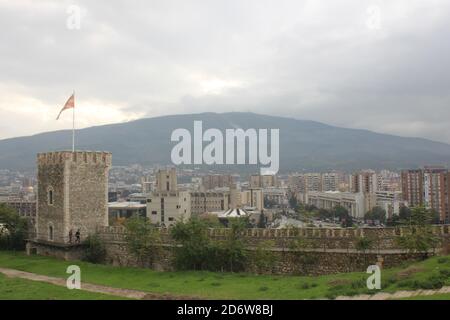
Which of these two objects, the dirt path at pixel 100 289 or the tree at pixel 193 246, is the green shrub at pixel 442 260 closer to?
the dirt path at pixel 100 289

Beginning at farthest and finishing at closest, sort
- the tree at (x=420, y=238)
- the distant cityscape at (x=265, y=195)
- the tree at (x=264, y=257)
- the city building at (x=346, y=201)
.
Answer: the city building at (x=346, y=201) → the distant cityscape at (x=265, y=195) → the tree at (x=264, y=257) → the tree at (x=420, y=238)

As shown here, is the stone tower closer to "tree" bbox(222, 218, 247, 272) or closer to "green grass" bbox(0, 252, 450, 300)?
"green grass" bbox(0, 252, 450, 300)

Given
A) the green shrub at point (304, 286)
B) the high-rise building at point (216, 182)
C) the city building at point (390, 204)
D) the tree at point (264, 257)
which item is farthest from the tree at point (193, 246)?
the high-rise building at point (216, 182)

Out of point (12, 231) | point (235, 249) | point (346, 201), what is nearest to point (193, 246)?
point (235, 249)

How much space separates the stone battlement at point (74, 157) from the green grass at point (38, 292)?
7.33 meters

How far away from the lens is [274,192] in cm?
14412

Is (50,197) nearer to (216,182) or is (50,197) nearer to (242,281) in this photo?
(242,281)

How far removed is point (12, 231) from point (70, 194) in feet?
18.2

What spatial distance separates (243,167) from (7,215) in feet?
577

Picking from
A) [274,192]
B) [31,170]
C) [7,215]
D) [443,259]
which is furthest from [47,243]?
[31,170]

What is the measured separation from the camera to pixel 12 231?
24.3 meters

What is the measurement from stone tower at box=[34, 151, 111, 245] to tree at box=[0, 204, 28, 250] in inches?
77.5

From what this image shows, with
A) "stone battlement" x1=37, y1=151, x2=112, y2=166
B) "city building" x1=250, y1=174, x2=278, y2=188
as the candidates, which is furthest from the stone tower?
"city building" x1=250, y1=174, x2=278, y2=188

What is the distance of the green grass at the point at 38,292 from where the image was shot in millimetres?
12555
